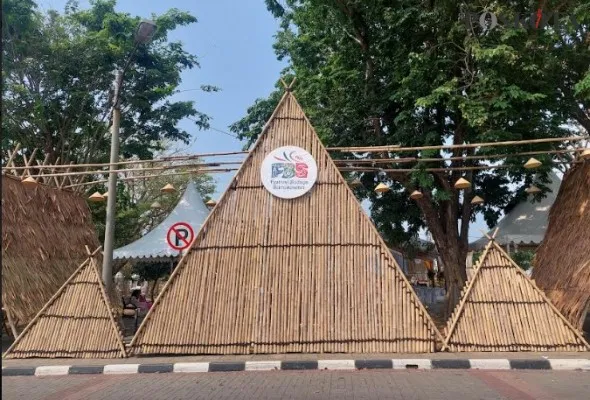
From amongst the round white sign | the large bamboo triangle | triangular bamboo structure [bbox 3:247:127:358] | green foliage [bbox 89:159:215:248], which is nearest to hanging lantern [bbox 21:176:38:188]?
triangular bamboo structure [bbox 3:247:127:358]

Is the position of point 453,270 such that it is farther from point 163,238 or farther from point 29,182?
point 29,182

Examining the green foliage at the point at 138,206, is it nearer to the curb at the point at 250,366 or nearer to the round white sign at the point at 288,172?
the round white sign at the point at 288,172

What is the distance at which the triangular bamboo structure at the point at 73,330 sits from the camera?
28.4ft

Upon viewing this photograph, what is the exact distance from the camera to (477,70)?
1195cm

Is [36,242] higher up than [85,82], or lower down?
lower down

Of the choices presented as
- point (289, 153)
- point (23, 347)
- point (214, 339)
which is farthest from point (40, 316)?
point (289, 153)

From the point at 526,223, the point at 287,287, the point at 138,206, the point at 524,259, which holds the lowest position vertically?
the point at 287,287

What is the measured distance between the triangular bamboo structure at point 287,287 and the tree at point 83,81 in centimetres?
1077

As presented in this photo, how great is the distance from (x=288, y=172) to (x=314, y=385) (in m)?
3.79

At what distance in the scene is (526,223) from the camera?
15.0 m

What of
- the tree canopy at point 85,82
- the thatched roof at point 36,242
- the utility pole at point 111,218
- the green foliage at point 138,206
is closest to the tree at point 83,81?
the tree canopy at point 85,82

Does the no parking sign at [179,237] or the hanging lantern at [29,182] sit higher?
the hanging lantern at [29,182]

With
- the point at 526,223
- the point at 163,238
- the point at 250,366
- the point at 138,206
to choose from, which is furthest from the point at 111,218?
the point at 138,206

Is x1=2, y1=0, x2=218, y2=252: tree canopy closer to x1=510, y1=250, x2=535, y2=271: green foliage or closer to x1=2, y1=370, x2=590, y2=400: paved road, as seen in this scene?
x1=2, y1=370, x2=590, y2=400: paved road
